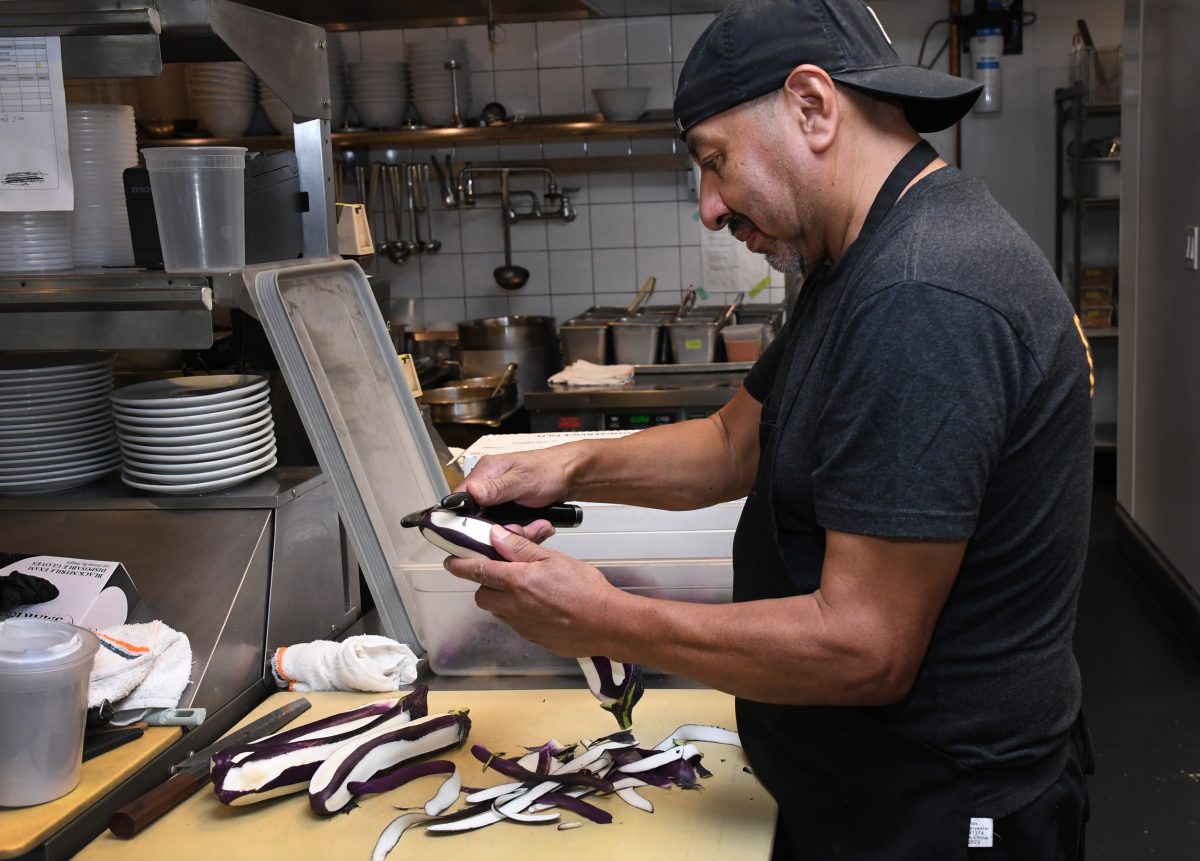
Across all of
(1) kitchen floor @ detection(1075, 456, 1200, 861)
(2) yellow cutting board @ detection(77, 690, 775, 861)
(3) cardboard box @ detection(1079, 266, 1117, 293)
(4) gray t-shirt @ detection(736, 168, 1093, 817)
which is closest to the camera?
(4) gray t-shirt @ detection(736, 168, 1093, 817)

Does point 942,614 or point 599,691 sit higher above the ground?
point 942,614

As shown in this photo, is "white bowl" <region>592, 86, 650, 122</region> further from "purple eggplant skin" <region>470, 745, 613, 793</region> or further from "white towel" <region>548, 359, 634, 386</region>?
"purple eggplant skin" <region>470, 745, 613, 793</region>

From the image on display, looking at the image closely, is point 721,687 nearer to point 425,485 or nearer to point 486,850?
point 486,850

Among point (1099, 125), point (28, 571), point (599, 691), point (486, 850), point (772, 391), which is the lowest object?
point (486, 850)

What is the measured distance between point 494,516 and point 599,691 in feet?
0.82

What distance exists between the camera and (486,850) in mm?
1330

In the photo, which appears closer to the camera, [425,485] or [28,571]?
[28,571]

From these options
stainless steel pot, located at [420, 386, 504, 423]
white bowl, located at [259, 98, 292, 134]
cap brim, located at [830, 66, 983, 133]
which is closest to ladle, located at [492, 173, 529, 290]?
white bowl, located at [259, 98, 292, 134]

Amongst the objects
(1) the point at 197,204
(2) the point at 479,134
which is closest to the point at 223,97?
(2) the point at 479,134

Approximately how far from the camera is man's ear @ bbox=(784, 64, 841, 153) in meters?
1.25

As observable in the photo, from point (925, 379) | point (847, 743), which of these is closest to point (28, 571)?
point (847, 743)

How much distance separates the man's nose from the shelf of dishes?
13.3ft

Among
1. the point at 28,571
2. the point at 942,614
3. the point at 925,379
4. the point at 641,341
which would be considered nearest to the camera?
the point at 925,379

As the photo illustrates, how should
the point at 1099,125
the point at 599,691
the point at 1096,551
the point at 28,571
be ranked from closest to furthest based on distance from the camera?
1. the point at 599,691
2. the point at 28,571
3. the point at 1096,551
4. the point at 1099,125
